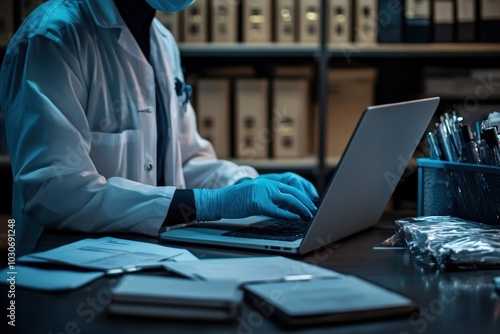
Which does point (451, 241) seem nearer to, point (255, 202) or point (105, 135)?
point (255, 202)

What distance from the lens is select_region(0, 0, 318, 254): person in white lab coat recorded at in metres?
1.22

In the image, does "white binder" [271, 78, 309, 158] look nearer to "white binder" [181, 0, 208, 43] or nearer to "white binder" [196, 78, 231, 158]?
"white binder" [196, 78, 231, 158]

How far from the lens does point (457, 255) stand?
93cm

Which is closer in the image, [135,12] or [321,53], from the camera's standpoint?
[135,12]

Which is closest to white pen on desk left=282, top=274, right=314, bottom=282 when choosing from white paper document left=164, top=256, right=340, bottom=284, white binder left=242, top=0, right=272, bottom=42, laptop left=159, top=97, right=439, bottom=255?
white paper document left=164, top=256, right=340, bottom=284

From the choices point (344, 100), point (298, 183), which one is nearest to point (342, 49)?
point (344, 100)

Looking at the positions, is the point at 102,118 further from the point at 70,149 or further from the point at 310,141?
the point at 310,141

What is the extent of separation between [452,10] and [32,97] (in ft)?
6.14

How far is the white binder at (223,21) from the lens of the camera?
263cm

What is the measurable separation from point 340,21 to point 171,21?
24.5 inches

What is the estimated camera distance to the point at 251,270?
2.86 feet

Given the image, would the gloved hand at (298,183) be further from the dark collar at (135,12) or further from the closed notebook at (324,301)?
the closed notebook at (324,301)

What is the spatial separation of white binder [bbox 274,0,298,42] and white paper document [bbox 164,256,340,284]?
1.84 meters

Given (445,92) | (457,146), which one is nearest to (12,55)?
(457,146)
